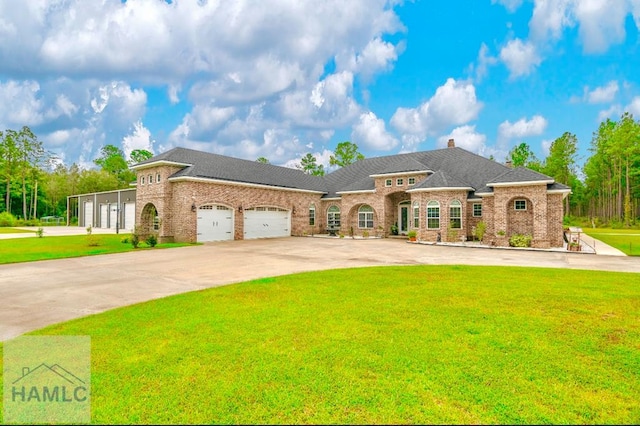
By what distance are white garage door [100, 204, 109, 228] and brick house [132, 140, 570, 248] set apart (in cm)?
1900

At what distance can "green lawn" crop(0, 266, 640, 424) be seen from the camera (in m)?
3.09

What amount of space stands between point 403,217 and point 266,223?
12375 mm

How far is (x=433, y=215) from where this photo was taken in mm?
24406

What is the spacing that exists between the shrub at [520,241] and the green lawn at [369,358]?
1387cm

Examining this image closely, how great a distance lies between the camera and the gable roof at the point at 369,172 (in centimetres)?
2285

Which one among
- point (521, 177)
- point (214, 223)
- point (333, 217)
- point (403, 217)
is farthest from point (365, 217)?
point (214, 223)

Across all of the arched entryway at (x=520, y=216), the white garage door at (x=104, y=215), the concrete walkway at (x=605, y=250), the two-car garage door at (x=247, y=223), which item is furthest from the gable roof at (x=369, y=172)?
the white garage door at (x=104, y=215)

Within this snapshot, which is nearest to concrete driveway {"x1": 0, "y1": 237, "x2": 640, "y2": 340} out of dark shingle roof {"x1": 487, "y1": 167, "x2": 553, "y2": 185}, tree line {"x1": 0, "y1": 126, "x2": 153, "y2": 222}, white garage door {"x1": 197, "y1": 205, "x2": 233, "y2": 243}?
dark shingle roof {"x1": 487, "y1": 167, "x2": 553, "y2": 185}

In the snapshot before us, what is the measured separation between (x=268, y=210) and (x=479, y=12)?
830 inches

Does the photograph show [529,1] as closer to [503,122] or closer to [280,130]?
[503,122]

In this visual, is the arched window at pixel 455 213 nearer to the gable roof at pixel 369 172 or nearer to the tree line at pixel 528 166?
the gable roof at pixel 369 172

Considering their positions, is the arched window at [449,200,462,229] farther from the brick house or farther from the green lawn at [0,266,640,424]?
the green lawn at [0,266,640,424]

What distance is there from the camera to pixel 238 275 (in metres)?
10.6

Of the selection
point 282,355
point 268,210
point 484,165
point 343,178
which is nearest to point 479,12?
point 484,165
